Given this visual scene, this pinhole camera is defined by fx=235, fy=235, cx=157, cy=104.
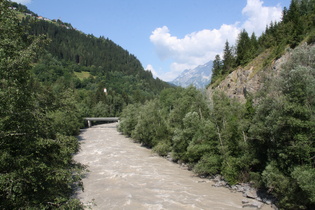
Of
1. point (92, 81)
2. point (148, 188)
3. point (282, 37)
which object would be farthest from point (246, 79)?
point (92, 81)

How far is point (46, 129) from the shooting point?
947 centimetres

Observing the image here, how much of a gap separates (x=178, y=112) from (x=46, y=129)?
28393mm

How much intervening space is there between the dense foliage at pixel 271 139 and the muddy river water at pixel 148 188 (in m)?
2.15

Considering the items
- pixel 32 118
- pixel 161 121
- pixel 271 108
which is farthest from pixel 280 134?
pixel 161 121

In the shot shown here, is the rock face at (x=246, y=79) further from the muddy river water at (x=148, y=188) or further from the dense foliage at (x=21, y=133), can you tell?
the dense foliage at (x=21, y=133)

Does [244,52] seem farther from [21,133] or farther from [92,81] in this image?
[92,81]

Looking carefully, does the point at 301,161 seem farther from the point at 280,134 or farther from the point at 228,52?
the point at 228,52

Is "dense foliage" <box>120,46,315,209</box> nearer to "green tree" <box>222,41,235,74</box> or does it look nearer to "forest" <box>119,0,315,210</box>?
"forest" <box>119,0,315,210</box>

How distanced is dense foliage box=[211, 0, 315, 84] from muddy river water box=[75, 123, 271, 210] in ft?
99.3

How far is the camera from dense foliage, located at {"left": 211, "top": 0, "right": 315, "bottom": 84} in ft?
141

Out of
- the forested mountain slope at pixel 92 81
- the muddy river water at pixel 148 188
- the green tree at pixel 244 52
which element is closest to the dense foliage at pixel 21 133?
the muddy river water at pixel 148 188

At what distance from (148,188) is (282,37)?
46309 mm

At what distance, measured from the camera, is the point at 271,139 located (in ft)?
61.0

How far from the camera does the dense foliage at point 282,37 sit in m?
42.9
